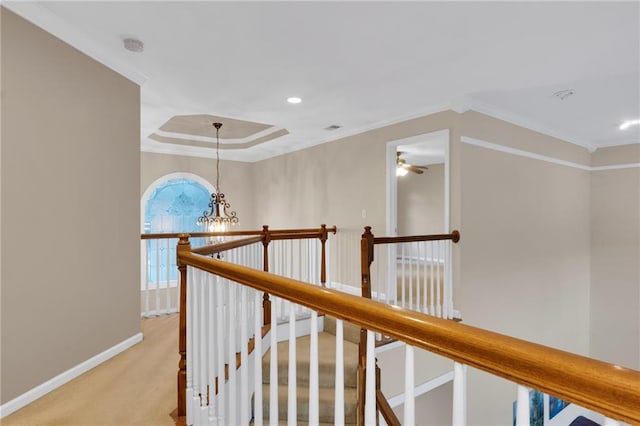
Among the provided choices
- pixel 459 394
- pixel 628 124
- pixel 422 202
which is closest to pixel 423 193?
pixel 422 202

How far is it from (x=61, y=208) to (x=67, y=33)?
1.18 m

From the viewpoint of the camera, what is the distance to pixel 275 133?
5.57 metres

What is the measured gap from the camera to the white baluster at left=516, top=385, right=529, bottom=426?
63 cm

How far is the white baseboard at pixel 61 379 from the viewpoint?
6.40 ft

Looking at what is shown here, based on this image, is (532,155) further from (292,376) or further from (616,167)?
(292,376)

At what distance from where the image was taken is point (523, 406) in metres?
0.64

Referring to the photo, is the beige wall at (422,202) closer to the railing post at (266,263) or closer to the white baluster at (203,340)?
the railing post at (266,263)

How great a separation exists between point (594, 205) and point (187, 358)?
6773mm

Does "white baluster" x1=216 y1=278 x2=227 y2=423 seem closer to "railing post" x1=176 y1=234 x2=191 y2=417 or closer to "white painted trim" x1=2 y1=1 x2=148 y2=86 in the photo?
"railing post" x1=176 y1=234 x2=191 y2=417

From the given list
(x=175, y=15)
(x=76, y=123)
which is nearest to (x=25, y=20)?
(x=76, y=123)

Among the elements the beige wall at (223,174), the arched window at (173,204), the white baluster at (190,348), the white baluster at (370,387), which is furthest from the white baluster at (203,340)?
the beige wall at (223,174)

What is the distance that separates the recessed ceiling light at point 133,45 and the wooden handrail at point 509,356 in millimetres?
2416

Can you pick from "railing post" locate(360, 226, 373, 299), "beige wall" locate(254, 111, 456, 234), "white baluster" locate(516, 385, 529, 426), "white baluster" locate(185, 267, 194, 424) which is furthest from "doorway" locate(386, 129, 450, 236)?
"white baluster" locate(516, 385, 529, 426)

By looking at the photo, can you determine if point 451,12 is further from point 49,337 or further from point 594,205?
point 594,205
